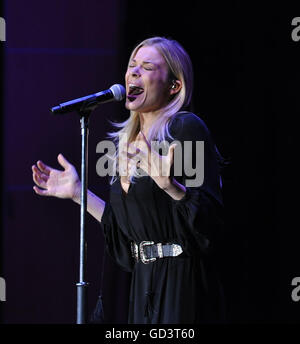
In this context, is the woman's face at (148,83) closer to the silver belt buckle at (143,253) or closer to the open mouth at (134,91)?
the open mouth at (134,91)

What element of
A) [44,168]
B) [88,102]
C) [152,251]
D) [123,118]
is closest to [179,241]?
[152,251]

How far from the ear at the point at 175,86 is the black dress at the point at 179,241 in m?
0.12

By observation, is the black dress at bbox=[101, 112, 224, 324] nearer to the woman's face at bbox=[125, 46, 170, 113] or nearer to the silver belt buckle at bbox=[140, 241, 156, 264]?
the silver belt buckle at bbox=[140, 241, 156, 264]

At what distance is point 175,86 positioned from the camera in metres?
2.38

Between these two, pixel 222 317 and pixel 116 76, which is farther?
pixel 116 76

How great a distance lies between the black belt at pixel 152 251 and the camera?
2207mm

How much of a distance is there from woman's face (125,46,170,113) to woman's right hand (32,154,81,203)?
399 mm

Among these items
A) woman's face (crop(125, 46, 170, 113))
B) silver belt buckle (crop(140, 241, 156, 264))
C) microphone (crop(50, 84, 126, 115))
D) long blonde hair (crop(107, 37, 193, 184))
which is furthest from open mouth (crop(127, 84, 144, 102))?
silver belt buckle (crop(140, 241, 156, 264))

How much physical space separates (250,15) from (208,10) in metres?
0.23

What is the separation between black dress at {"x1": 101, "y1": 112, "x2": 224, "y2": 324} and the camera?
7.09 ft

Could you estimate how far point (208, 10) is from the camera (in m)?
3.22

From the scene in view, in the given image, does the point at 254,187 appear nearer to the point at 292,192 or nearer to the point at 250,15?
the point at 292,192

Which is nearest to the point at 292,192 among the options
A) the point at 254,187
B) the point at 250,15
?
the point at 254,187
